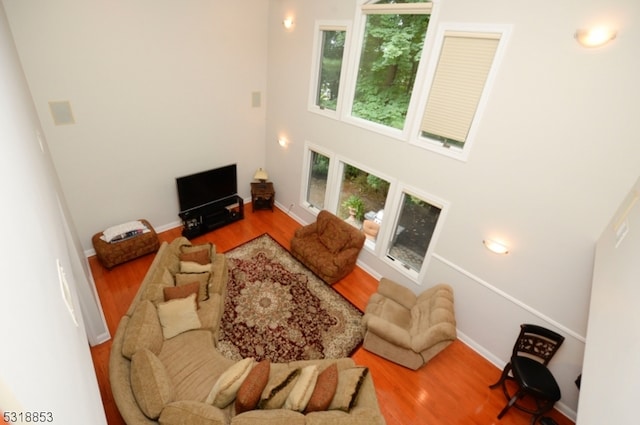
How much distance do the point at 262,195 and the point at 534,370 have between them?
5739 mm

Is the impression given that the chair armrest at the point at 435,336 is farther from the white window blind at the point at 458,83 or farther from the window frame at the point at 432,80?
the white window blind at the point at 458,83

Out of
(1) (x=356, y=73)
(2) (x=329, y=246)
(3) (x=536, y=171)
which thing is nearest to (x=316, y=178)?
(2) (x=329, y=246)

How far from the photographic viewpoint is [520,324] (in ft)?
12.4

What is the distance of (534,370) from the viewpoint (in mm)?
3494

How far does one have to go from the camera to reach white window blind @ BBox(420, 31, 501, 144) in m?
3.36

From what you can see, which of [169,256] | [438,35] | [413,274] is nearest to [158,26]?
[169,256]

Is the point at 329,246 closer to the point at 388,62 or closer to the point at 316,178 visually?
the point at 316,178

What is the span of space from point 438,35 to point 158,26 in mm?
4259

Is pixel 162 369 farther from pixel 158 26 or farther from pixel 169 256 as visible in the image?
pixel 158 26

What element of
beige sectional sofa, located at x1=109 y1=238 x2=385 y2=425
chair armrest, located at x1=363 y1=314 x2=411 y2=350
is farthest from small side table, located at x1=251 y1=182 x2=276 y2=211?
chair armrest, located at x1=363 y1=314 x2=411 y2=350

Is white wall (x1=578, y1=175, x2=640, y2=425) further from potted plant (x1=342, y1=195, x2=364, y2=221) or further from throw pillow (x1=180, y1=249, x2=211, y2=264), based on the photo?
throw pillow (x1=180, y1=249, x2=211, y2=264)

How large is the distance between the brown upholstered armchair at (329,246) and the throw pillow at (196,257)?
1714mm

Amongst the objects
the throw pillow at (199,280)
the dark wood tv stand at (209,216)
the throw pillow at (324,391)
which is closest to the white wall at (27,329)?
the throw pillow at (324,391)

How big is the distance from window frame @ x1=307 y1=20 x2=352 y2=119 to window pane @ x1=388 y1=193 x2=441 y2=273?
204cm
